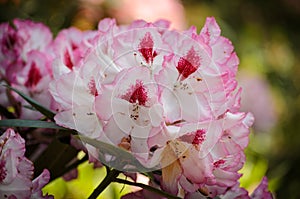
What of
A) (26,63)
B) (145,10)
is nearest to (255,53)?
(145,10)

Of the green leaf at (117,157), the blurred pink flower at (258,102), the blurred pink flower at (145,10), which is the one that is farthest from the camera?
the blurred pink flower at (258,102)

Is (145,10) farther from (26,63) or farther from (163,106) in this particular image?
(163,106)

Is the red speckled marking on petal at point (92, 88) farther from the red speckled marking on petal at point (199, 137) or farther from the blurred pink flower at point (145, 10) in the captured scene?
the blurred pink flower at point (145, 10)

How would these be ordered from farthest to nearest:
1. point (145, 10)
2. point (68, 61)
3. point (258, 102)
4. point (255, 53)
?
point (255, 53) < point (258, 102) < point (145, 10) < point (68, 61)

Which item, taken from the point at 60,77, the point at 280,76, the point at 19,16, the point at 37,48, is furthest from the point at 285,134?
the point at 60,77

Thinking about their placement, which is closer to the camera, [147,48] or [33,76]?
[147,48]

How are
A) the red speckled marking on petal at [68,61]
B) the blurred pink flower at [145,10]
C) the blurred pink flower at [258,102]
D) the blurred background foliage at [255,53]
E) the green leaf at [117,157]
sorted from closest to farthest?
the green leaf at [117,157]
the red speckled marking on petal at [68,61]
the blurred background foliage at [255,53]
the blurred pink flower at [145,10]
the blurred pink flower at [258,102]

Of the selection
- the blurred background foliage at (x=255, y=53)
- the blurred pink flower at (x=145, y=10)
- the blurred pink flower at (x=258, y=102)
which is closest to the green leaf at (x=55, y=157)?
the blurred background foliage at (x=255, y=53)

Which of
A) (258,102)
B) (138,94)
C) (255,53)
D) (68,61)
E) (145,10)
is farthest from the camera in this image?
(255,53)
